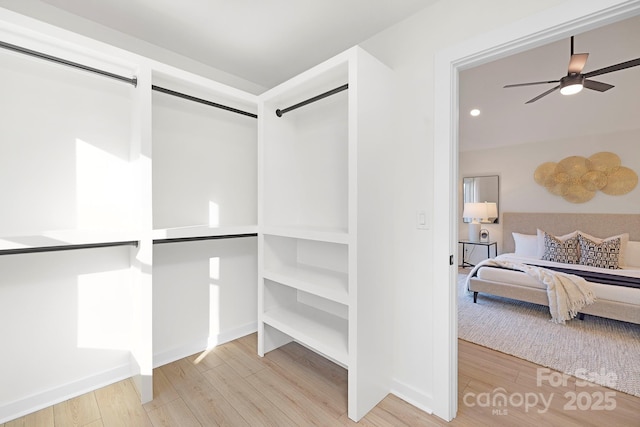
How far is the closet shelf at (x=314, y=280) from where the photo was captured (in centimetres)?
185

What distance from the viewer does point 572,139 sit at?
4.42 meters

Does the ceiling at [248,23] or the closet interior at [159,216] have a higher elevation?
the ceiling at [248,23]

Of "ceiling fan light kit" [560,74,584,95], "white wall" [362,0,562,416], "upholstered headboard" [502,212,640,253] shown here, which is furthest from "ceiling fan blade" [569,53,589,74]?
"upholstered headboard" [502,212,640,253]

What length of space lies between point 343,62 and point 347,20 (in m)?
0.45

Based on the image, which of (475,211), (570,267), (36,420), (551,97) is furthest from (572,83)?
(36,420)

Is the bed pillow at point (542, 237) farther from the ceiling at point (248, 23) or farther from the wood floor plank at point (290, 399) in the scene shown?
the wood floor plank at point (290, 399)

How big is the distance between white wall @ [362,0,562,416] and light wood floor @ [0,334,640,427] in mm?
285

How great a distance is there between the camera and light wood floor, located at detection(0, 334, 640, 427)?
1.65 m

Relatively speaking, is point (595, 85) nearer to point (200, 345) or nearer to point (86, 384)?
point (200, 345)

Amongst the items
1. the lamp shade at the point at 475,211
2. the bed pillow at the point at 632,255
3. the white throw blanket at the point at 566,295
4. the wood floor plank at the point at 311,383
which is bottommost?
the wood floor plank at the point at 311,383

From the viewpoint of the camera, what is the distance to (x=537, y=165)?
188 inches

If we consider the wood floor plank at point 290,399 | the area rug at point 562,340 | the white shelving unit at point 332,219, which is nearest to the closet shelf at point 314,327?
the white shelving unit at point 332,219

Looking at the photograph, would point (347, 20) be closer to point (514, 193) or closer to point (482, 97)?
point (482, 97)

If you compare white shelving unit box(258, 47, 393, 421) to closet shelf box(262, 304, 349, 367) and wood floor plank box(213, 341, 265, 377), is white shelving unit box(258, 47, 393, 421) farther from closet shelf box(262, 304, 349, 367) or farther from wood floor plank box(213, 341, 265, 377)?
wood floor plank box(213, 341, 265, 377)
